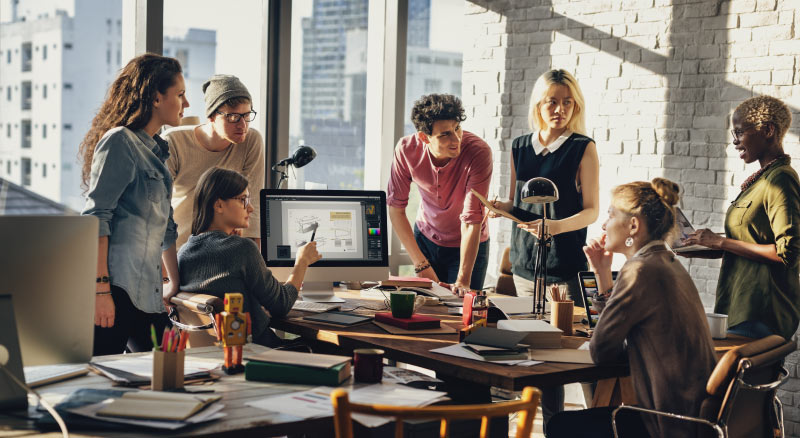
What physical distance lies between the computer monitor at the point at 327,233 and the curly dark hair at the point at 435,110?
401mm

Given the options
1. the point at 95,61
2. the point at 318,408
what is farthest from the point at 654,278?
the point at 95,61

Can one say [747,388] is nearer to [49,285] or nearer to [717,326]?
[717,326]

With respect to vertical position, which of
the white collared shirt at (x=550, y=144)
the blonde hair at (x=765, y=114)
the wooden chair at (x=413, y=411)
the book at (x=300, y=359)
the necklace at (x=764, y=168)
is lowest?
the book at (x=300, y=359)

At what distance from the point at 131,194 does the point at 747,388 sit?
192cm

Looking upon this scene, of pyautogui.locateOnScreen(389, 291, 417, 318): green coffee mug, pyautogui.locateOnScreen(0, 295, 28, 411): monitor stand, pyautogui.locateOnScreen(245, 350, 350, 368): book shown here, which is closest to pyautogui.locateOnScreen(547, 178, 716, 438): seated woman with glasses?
pyautogui.locateOnScreen(389, 291, 417, 318): green coffee mug

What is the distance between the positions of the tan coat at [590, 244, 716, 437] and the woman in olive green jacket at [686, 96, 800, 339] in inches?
37.0

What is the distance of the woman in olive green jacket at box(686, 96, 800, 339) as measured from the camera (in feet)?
9.84

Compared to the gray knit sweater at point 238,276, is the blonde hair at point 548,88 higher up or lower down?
higher up

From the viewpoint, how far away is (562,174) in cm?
349

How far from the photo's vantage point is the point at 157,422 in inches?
62.4

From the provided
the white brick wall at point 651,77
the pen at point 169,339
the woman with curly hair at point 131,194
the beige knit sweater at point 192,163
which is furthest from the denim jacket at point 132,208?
the white brick wall at point 651,77

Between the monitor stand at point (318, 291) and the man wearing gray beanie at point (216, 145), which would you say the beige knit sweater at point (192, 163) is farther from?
Answer: the monitor stand at point (318, 291)

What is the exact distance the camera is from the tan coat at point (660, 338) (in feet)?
7.08

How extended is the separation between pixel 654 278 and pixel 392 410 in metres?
1.06
